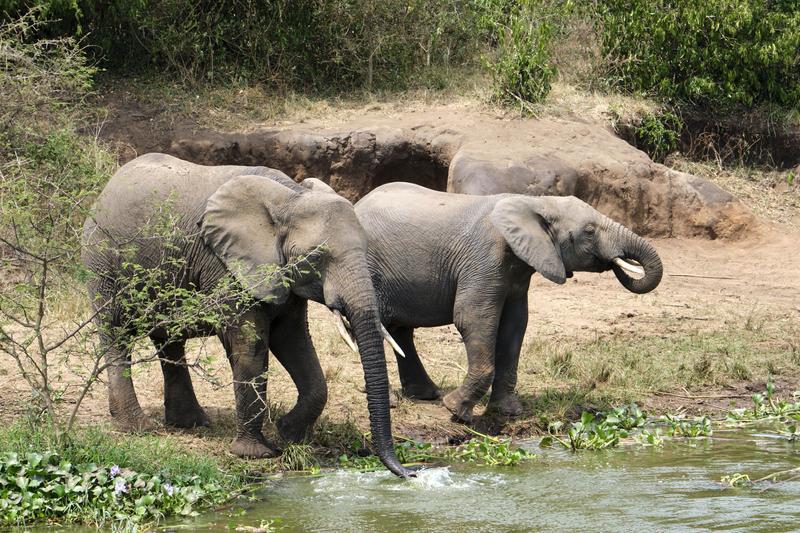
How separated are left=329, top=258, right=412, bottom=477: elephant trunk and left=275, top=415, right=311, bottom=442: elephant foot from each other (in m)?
0.96

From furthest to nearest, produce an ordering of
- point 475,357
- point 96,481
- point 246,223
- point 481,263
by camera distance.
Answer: point 481,263 < point 475,357 < point 246,223 < point 96,481

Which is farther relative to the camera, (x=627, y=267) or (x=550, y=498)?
(x=627, y=267)

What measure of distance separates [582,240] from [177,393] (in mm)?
3422

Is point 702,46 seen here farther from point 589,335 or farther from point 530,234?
point 530,234

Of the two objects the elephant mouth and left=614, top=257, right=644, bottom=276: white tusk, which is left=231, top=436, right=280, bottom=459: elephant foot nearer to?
the elephant mouth

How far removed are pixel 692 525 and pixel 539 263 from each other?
111 inches

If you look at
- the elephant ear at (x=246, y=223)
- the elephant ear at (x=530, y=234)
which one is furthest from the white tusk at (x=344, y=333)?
the elephant ear at (x=530, y=234)

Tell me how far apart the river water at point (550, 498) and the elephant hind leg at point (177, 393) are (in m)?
1.21

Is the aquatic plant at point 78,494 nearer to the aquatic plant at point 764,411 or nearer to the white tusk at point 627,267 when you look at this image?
the white tusk at point 627,267

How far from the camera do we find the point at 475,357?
9500 mm

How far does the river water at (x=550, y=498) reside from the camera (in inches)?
283

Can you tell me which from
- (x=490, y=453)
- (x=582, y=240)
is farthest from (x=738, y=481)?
(x=582, y=240)

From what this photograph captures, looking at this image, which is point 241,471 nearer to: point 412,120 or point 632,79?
point 412,120

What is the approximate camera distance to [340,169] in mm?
15898
